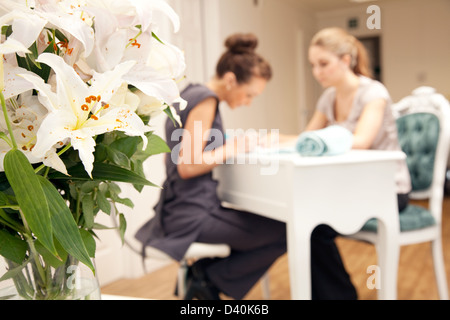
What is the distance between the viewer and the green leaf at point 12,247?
0.33 m

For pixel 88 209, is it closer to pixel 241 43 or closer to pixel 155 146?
pixel 155 146

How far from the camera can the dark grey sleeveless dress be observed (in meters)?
1.26

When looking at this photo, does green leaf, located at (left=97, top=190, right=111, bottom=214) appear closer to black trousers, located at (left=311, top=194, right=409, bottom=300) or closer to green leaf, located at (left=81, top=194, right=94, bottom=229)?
green leaf, located at (left=81, top=194, right=94, bottom=229)

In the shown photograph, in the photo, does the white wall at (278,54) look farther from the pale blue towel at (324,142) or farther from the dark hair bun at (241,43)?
the pale blue towel at (324,142)

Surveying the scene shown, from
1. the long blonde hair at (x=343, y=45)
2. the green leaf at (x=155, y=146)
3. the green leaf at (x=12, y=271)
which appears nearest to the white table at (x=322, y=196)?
the long blonde hair at (x=343, y=45)

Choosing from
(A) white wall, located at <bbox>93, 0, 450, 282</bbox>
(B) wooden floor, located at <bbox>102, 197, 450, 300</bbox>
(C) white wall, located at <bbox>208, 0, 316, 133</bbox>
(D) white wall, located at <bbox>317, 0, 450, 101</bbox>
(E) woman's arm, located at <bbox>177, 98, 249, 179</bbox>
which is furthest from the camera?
(D) white wall, located at <bbox>317, 0, 450, 101</bbox>

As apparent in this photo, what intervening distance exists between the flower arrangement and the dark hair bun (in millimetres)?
1036

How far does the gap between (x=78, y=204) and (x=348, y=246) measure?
235 cm

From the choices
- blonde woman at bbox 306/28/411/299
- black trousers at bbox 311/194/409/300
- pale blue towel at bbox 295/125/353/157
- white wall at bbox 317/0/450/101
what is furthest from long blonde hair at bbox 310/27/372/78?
white wall at bbox 317/0/450/101

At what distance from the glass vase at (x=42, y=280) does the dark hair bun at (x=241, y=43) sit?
43.9 inches

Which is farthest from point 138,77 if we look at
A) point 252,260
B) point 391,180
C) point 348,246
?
point 348,246

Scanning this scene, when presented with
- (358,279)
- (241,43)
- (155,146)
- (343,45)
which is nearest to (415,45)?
(358,279)

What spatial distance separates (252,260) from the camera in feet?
4.41
